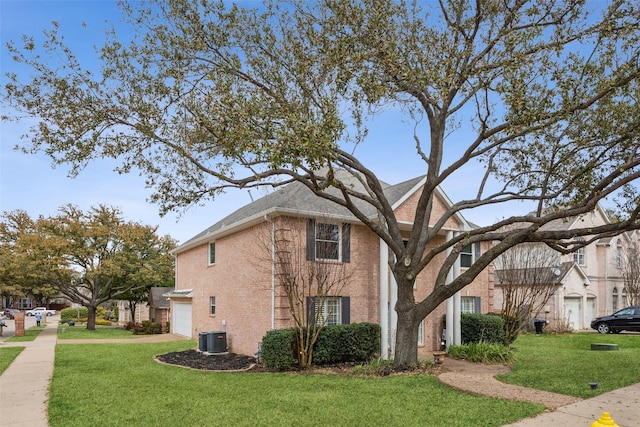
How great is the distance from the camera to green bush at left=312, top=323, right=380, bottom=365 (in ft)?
48.3

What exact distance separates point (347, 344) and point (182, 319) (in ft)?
45.4

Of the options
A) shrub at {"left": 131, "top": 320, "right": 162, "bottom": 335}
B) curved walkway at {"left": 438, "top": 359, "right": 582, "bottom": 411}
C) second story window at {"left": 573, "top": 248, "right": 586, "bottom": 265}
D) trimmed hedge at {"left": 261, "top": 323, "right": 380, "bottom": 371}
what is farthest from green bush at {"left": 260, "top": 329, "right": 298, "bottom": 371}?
second story window at {"left": 573, "top": 248, "right": 586, "bottom": 265}

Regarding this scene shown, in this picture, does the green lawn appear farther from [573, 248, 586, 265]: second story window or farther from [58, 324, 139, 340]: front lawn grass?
[573, 248, 586, 265]: second story window

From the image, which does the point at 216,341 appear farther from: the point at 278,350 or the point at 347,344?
the point at 347,344

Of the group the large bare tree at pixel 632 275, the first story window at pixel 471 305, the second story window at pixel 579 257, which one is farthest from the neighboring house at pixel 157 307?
the large bare tree at pixel 632 275

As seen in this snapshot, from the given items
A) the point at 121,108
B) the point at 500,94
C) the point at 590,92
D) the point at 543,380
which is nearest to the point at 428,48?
the point at 500,94

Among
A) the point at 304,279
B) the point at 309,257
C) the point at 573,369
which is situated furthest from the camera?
the point at 309,257

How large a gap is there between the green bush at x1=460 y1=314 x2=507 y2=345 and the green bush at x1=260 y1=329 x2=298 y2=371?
815 cm

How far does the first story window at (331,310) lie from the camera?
15.0 m

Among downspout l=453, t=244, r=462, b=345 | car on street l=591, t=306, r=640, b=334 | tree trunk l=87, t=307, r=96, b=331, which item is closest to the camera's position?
downspout l=453, t=244, r=462, b=345

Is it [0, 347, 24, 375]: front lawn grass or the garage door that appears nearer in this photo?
[0, 347, 24, 375]: front lawn grass

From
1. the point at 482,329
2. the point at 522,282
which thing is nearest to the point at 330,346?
the point at 482,329

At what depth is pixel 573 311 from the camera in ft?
103

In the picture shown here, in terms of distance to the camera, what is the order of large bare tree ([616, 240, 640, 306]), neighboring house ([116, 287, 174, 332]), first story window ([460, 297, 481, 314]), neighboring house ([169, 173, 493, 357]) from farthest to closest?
large bare tree ([616, 240, 640, 306]), neighboring house ([116, 287, 174, 332]), first story window ([460, 297, 481, 314]), neighboring house ([169, 173, 493, 357])
